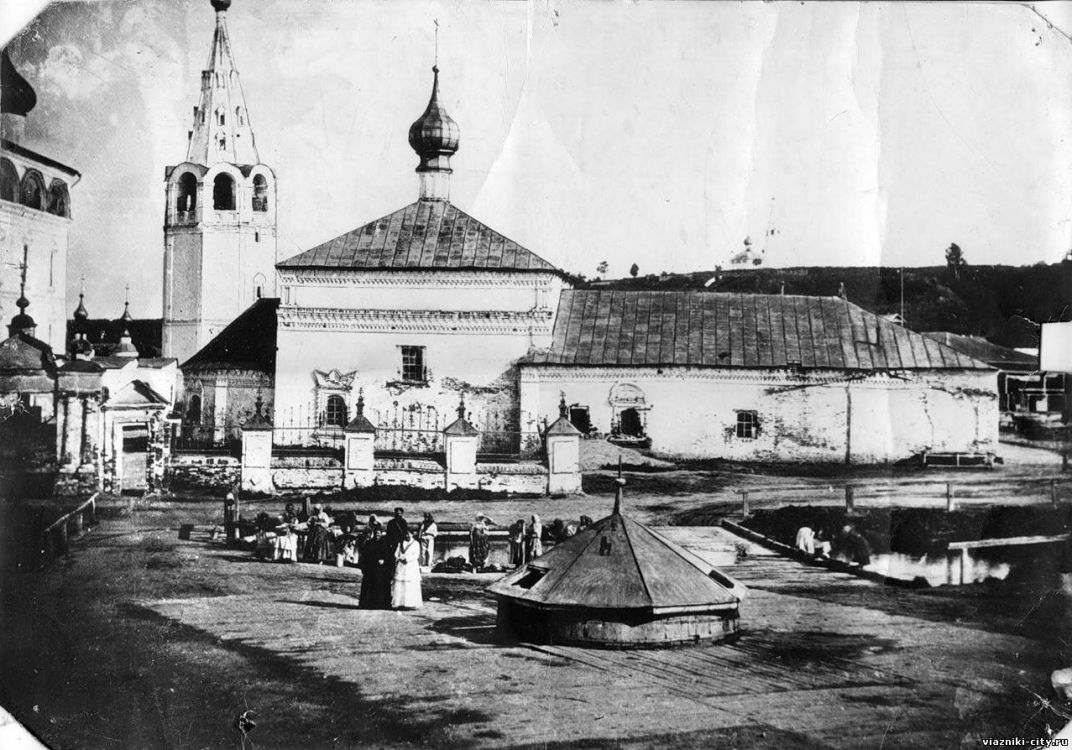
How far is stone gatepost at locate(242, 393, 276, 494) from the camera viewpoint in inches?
173

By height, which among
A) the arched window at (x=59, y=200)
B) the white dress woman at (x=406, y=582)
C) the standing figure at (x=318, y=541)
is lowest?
the white dress woman at (x=406, y=582)

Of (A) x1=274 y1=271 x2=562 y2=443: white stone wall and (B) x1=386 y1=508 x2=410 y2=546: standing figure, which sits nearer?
(B) x1=386 y1=508 x2=410 y2=546: standing figure

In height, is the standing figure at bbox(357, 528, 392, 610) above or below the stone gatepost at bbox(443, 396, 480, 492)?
below

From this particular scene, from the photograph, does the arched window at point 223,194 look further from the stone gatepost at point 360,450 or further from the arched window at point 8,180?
the stone gatepost at point 360,450

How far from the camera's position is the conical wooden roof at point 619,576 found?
3879 mm

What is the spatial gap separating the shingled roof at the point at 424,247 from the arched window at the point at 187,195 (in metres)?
0.46

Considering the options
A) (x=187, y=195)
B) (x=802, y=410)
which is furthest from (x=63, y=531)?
(x=802, y=410)

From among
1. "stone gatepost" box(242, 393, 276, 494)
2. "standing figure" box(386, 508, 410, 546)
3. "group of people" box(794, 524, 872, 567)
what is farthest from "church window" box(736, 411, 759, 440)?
"stone gatepost" box(242, 393, 276, 494)

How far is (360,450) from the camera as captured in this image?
172 inches

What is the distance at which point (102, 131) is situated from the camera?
4.41 metres

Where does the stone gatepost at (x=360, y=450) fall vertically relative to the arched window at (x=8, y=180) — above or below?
below

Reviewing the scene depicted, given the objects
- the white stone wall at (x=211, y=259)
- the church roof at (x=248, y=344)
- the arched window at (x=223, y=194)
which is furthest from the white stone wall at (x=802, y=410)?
the arched window at (x=223, y=194)

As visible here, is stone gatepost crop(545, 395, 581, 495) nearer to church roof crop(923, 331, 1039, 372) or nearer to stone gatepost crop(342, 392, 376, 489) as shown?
stone gatepost crop(342, 392, 376, 489)

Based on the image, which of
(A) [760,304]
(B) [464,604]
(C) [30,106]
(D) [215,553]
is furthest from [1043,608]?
(C) [30,106]
